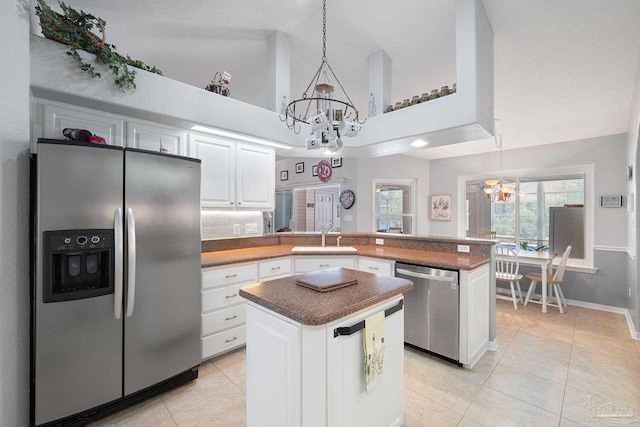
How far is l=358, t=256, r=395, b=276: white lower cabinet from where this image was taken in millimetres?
2916

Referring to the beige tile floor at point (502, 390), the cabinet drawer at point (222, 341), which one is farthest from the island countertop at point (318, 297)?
the cabinet drawer at point (222, 341)

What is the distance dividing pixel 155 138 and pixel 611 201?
20.3ft

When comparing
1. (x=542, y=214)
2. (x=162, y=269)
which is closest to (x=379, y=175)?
(x=542, y=214)

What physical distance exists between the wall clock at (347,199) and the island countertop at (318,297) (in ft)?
13.5

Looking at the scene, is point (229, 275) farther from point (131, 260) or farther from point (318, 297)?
point (318, 297)

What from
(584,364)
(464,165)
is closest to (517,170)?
(464,165)

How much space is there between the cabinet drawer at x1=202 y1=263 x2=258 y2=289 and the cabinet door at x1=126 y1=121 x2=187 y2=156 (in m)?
1.23

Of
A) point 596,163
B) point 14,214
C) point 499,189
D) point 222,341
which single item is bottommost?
point 222,341

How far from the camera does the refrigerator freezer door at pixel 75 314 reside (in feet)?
5.26

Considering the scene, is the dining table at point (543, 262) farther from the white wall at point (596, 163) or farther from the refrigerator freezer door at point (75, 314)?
the refrigerator freezer door at point (75, 314)

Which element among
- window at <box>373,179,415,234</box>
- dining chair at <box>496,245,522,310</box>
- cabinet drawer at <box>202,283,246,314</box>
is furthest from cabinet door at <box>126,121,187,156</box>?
dining chair at <box>496,245,522,310</box>

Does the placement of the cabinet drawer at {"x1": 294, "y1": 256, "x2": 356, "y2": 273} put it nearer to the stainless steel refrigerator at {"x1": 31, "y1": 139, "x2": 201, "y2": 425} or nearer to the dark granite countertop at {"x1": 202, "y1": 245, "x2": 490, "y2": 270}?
the dark granite countertop at {"x1": 202, "y1": 245, "x2": 490, "y2": 270}

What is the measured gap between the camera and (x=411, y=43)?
2836mm

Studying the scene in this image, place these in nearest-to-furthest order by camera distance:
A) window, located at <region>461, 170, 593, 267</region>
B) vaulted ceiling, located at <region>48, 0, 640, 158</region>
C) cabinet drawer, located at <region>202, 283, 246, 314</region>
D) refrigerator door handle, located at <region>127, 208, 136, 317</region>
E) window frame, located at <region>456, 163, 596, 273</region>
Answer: refrigerator door handle, located at <region>127, 208, 136, 317</region> → vaulted ceiling, located at <region>48, 0, 640, 158</region> → cabinet drawer, located at <region>202, 283, 246, 314</region> → window frame, located at <region>456, 163, 596, 273</region> → window, located at <region>461, 170, 593, 267</region>
